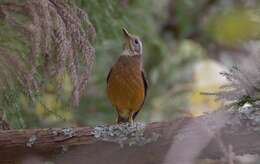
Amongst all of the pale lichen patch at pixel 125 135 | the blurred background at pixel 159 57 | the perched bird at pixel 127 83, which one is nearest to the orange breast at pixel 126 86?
the perched bird at pixel 127 83

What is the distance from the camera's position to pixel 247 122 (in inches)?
151

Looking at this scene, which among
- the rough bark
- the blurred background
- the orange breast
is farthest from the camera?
the orange breast

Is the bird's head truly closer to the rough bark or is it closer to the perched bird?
the perched bird

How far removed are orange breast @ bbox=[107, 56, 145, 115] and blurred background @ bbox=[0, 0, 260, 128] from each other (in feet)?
0.86

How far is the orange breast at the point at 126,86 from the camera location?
20.5ft

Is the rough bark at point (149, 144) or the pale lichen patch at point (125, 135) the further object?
the pale lichen patch at point (125, 135)

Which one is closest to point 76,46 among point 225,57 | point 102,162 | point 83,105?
point 102,162

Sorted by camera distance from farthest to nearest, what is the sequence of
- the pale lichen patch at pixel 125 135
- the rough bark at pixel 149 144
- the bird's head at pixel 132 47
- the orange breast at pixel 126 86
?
the bird's head at pixel 132 47 < the orange breast at pixel 126 86 < the pale lichen patch at pixel 125 135 < the rough bark at pixel 149 144

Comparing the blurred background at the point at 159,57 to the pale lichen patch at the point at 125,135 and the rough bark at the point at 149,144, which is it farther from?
the pale lichen patch at the point at 125,135

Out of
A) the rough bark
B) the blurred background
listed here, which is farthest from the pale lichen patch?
the blurred background

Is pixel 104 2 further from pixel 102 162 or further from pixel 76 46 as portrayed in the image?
pixel 102 162

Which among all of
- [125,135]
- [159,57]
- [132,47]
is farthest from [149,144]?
[159,57]

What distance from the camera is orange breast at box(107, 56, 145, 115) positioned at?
6.24m

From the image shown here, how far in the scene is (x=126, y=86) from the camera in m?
6.26
